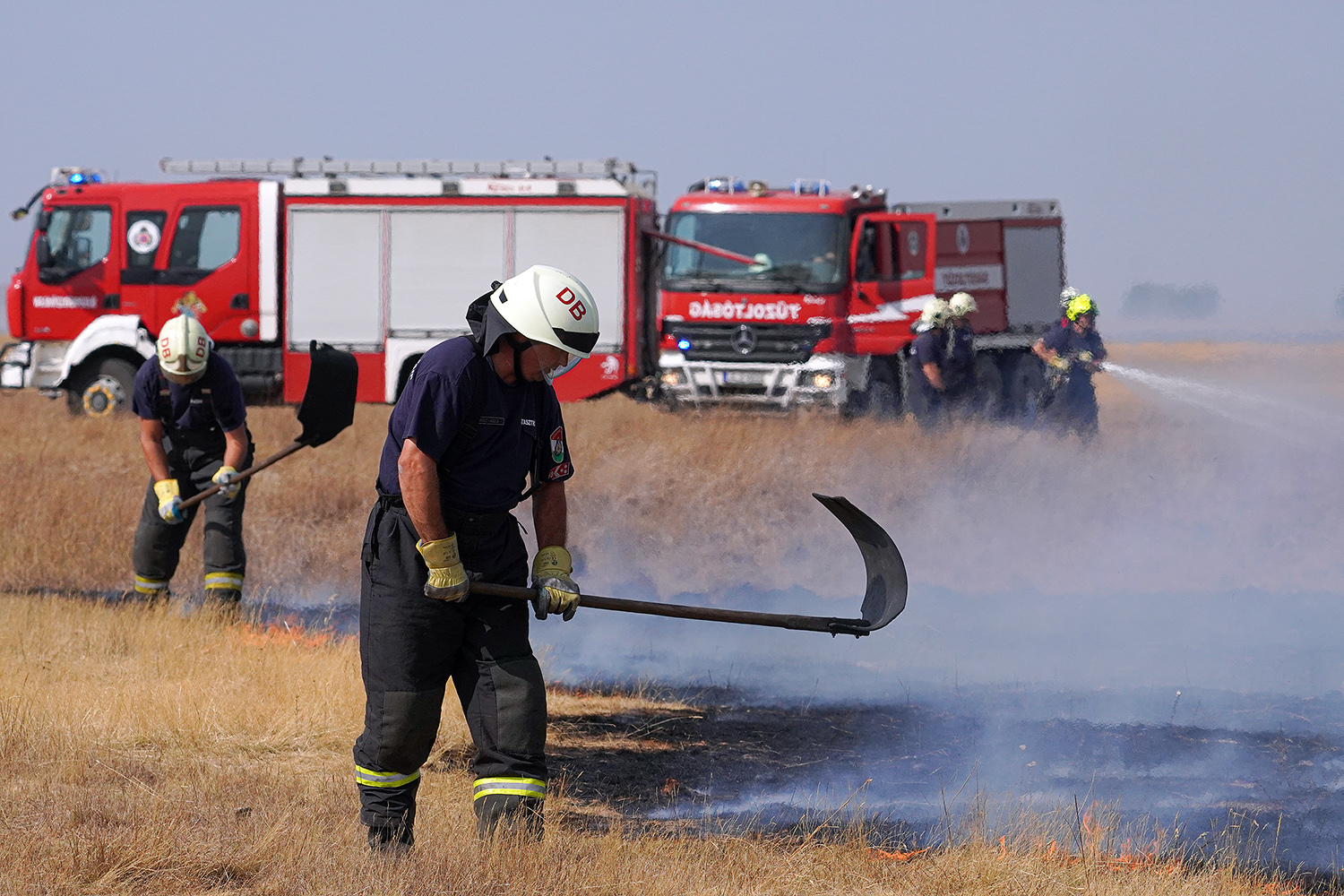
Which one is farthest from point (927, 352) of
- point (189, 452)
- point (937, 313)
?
point (189, 452)

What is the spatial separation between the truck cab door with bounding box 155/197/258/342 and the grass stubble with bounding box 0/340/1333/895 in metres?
5.64

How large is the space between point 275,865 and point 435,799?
1168 millimetres

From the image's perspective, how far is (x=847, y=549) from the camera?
33.5ft

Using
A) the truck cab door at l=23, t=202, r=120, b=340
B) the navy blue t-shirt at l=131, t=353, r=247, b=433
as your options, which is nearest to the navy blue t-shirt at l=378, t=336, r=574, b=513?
the navy blue t-shirt at l=131, t=353, r=247, b=433

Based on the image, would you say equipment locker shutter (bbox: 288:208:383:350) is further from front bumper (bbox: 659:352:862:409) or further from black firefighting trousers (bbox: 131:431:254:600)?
black firefighting trousers (bbox: 131:431:254:600)

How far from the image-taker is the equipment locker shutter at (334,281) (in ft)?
51.2

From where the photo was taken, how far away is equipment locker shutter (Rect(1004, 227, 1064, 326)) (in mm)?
18344

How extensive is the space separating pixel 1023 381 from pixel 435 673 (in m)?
14.9

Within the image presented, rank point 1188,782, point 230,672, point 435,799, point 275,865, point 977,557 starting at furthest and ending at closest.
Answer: point 977,557
point 230,672
point 1188,782
point 435,799
point 275,865

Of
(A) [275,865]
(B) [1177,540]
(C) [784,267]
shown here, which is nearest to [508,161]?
(C) [784,267]

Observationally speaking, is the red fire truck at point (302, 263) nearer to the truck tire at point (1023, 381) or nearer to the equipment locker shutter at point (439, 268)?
the equipment locker shutter at point (439, 268)

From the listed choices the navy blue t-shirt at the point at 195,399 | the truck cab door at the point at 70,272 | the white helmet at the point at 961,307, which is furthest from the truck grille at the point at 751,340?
the navy blue t-shirt at the point at 195,399

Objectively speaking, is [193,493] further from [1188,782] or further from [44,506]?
[1188,782]

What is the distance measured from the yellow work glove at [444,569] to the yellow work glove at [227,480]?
10.4 feet
